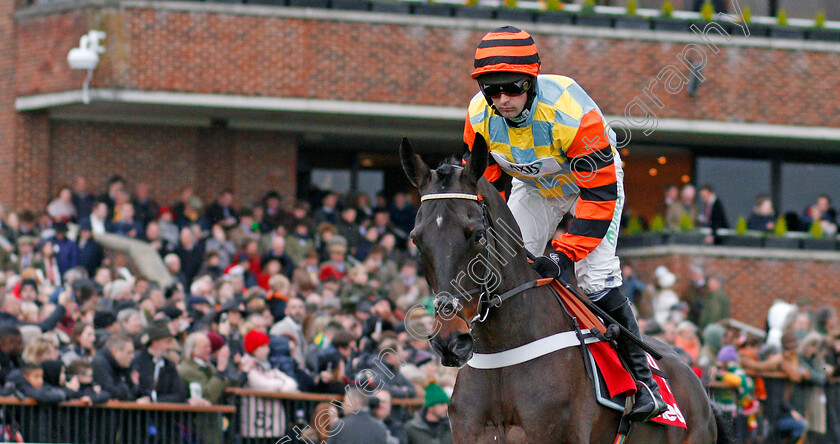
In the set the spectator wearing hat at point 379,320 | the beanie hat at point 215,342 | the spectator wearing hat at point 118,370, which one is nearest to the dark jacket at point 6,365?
the spectator wearing hat at point 118,370

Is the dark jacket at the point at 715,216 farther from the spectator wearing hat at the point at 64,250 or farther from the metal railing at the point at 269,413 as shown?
the metal railing at the point at 269,413

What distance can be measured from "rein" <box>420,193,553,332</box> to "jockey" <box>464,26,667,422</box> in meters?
0.33

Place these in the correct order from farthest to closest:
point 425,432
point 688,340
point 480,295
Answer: point 688,340, point 425,432, point 480,295

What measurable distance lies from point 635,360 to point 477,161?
146 centimetres

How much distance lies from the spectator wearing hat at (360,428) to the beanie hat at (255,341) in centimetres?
116

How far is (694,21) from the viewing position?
19234mm

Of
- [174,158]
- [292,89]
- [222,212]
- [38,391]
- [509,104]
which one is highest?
[292,89]

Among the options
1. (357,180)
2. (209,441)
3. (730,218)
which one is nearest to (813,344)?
(209,441)

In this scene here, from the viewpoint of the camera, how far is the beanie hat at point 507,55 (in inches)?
211

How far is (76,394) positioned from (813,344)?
7622 mm

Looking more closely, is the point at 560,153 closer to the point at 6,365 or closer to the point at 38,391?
the point at 38,391

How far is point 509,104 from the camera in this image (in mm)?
5426

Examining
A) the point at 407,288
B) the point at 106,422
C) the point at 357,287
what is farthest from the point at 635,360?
the point at 407,288

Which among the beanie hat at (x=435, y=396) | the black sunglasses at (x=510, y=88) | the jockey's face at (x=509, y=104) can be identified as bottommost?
the beanie hat at (x=435, y=396)
